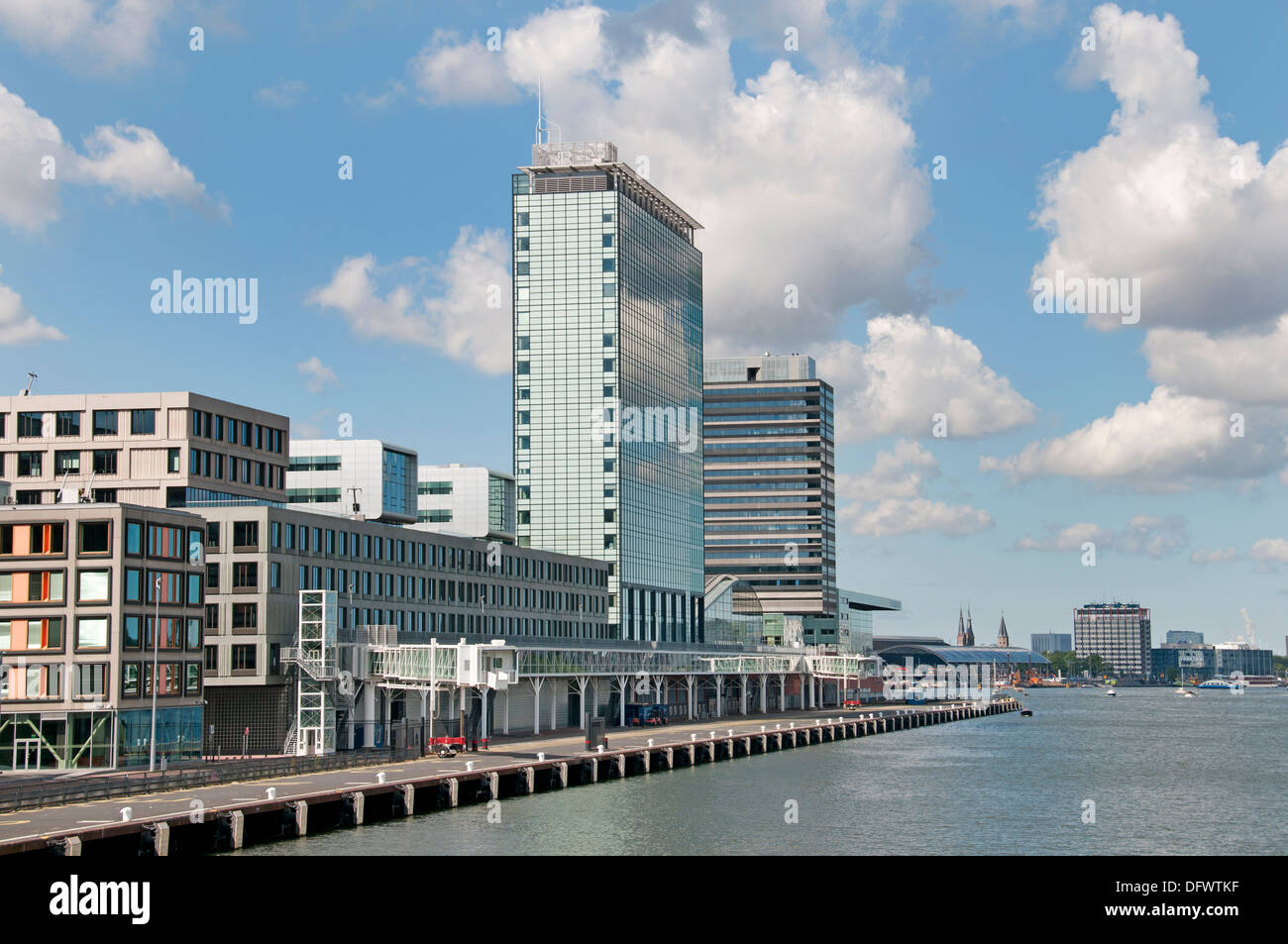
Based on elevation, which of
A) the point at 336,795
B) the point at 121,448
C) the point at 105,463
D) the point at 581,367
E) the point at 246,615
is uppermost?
the point at 581,367

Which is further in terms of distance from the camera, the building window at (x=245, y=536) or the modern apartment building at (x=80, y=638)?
the building window at (x=245, y=536)

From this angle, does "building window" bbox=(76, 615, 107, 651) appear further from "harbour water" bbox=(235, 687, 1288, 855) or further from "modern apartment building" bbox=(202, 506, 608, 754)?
"harbour water" bbox=(235, 687, 1288, 855)

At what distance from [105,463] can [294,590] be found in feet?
56.7

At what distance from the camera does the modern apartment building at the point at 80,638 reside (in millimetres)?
84875

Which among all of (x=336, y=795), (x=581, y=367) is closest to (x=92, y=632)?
(x=336, y=795)

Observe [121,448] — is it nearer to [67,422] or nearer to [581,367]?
[67,422]

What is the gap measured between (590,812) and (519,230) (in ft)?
391

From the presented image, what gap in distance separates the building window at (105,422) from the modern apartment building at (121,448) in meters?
0.07

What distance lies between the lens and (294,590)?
110 m

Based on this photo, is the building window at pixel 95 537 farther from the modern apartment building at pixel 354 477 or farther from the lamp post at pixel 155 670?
the modern apartment building at pixel 354 477

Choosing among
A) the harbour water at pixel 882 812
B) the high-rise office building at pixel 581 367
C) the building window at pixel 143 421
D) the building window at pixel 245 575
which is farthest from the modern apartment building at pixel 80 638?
the high-rise office building at pixel 581 367

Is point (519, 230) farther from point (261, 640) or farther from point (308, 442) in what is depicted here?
point (261, 640)

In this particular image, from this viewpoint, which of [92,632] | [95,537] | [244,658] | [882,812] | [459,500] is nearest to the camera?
[92,632]
